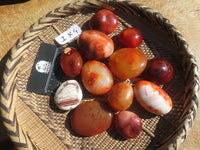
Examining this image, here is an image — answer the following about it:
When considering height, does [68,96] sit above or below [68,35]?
below

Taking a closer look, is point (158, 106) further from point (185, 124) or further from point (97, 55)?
point (97, 55)

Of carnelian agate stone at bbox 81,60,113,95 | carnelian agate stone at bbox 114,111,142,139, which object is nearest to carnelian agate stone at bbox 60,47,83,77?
carnelian agate stone at bbox 81,60,113,95

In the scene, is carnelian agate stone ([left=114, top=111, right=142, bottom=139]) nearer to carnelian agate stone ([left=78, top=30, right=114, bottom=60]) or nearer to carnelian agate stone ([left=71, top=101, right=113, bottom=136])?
carnelian agate stone ([left=71, top=101, right=113, bottom=136])

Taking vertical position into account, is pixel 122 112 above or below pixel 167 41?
below

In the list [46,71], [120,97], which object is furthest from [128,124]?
[46,71]

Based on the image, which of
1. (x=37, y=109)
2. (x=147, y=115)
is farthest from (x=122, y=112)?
(x=37, y=109)

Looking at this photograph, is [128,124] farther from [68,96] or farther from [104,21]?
[104,21]
